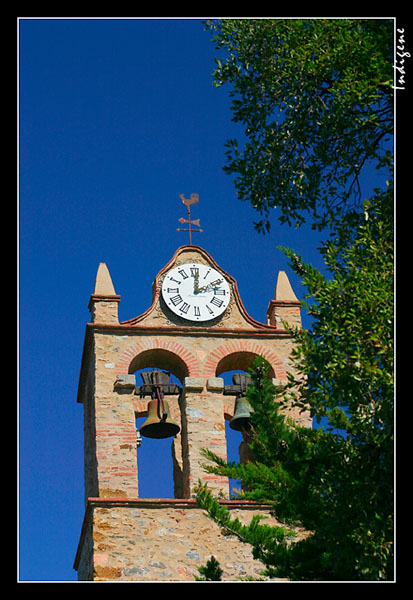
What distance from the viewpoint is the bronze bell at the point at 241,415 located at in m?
23.5

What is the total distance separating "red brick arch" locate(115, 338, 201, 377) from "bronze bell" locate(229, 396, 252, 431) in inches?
36.5

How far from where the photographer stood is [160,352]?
2409 cm

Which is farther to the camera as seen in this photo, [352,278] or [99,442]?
[99,442]

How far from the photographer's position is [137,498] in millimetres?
22062

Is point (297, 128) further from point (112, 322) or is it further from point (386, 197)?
point (112, 322)

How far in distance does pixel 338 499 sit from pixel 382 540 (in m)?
0.71

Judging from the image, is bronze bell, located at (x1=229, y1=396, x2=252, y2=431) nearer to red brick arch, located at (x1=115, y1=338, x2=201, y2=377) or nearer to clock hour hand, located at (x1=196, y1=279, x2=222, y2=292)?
red brick arch, located at (x1=115, y1=338, x2=201, y2=377)

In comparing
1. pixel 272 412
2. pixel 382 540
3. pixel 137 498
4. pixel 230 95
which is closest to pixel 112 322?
pixel 137 498

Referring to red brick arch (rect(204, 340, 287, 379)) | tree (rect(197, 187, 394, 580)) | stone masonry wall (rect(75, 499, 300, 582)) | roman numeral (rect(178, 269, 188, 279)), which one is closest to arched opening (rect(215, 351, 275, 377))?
red brick arch (rect(204, 340, 287, 379))

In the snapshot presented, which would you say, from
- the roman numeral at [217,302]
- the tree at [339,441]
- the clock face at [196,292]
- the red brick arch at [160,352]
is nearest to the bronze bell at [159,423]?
the red brick arch at [160,352]

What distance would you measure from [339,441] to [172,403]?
9.52m

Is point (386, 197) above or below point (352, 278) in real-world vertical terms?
above

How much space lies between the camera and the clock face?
963 inches

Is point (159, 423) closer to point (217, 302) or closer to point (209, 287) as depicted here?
point (217, 302)
